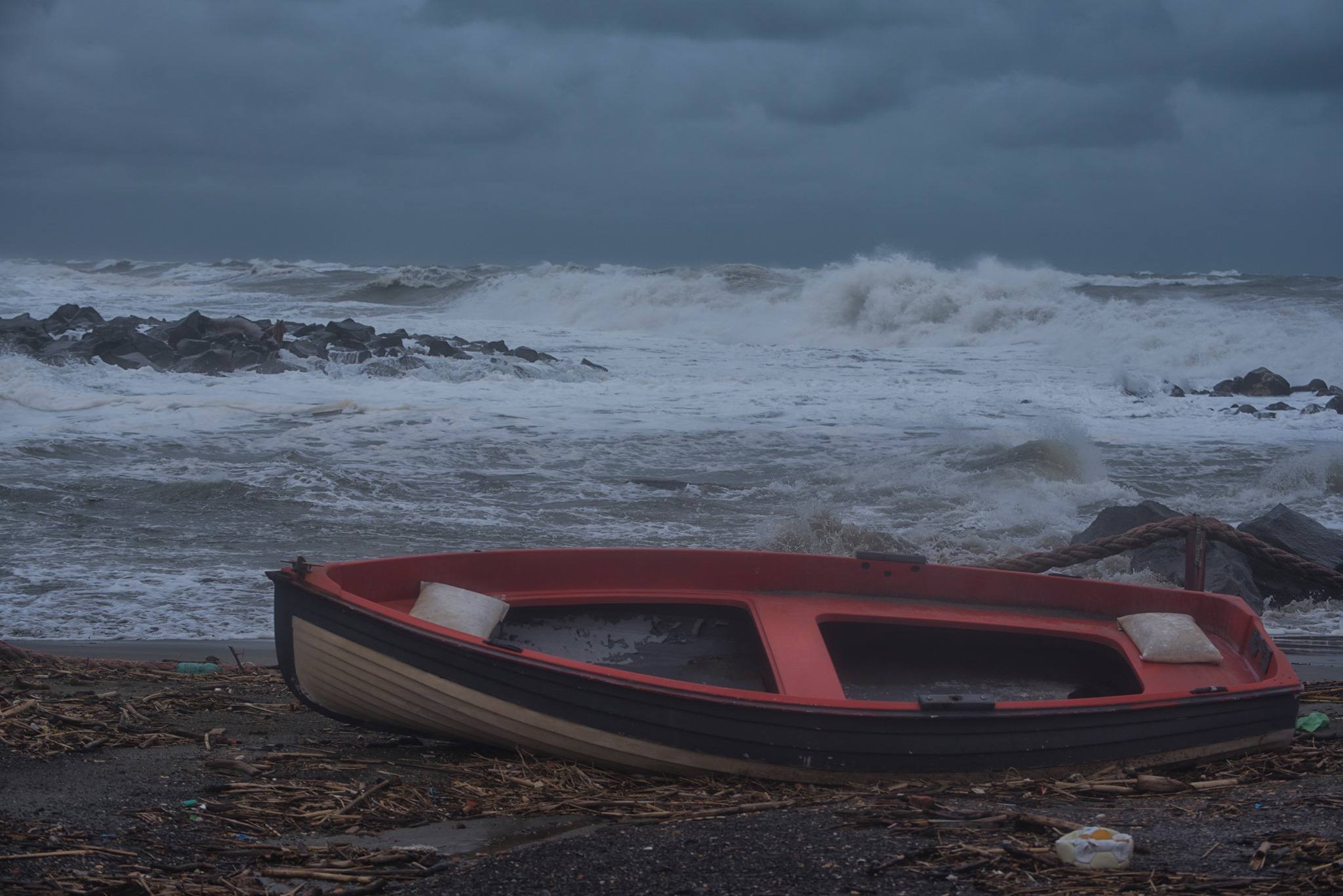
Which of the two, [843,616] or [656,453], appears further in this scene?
[656,453]

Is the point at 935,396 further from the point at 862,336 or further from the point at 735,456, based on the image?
the point at 862,336

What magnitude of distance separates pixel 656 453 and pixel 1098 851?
10.7 metres

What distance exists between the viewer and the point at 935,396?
19.5 m

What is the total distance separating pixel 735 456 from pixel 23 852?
1080 cm

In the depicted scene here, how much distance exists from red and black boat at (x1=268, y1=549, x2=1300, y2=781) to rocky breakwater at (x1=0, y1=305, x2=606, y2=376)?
623 inches

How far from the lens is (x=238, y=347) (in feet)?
68.6

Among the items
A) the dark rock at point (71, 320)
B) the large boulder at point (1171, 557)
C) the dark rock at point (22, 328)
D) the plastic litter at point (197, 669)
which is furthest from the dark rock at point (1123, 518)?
the dark rock at point (71, 320)

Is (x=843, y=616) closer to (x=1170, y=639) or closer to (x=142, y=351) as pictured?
(x=1170, y=639)

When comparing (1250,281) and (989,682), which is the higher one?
(1250,281)

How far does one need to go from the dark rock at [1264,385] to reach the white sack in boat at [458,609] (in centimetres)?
1854

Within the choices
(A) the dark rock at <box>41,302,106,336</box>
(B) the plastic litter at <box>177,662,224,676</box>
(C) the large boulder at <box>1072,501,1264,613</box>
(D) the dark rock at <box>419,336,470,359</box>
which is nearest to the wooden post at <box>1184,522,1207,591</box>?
(C) the large boulder at <box>1072,501,1264,613</box>

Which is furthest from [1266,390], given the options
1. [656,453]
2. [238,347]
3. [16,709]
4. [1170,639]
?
[16,709]

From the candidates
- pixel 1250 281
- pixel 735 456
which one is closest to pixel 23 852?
pixel 735 456

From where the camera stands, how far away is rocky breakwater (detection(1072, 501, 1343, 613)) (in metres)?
7.50
